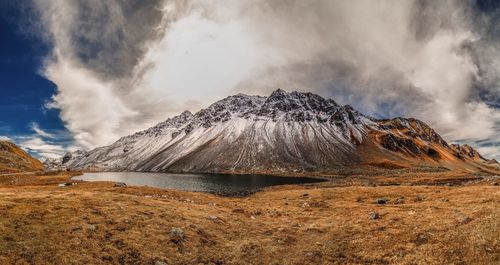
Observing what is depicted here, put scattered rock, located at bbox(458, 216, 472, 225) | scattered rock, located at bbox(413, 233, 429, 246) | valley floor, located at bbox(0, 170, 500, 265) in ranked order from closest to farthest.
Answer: valley floor, located at bbox(0, 170, 500, 265) → scattered rock, located at bbox(413, 233, 429, 246) → scattered rock, located at bbox(458, 216, 472, 225)

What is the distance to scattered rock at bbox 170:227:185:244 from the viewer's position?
91.2ft

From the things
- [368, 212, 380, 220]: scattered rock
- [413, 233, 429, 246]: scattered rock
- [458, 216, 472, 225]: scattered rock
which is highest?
[458, 216, 472, 225]: scattered rock

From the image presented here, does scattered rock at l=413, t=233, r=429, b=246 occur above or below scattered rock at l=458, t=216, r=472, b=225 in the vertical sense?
below

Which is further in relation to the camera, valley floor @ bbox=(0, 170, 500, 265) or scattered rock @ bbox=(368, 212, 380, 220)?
scattered rock @ bbox=(368, 212, 380, 220)

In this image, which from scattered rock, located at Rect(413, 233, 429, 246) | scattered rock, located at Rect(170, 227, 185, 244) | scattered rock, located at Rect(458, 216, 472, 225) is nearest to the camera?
scattered rock, located at Rect(413, 233, 429, 246)

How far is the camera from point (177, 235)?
28.7 metres

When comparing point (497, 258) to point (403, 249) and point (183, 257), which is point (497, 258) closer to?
point (403, 249)

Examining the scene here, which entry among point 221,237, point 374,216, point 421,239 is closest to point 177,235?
point 221,237

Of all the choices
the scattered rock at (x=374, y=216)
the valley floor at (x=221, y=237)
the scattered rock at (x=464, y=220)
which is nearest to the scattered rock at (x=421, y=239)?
the valley floor at (x=221, y=237)

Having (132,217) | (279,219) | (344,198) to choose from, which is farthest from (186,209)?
(344,198)

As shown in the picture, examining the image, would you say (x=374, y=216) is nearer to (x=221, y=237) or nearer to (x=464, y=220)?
(x=464, y=220)

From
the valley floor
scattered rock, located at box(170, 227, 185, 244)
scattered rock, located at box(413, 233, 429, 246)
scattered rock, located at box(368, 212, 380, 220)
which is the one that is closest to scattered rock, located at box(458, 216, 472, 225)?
the valley floor

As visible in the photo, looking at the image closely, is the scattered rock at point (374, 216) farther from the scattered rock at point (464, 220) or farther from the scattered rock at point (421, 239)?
the scattered rock at point (421, 239)

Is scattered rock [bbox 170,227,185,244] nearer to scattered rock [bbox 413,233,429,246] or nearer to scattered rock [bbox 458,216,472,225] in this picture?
scattered rock [bbox 413,233,429,246]
